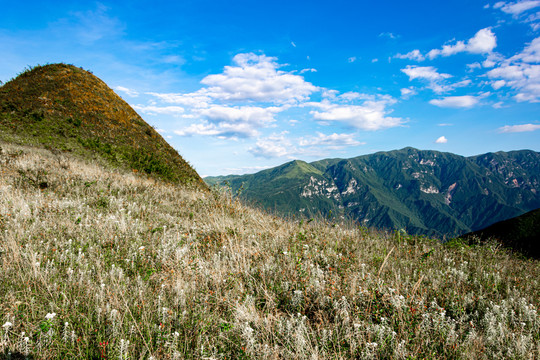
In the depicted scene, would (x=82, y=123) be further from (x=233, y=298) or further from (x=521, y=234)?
(x=521, y=234)

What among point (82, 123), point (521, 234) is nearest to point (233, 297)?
point (521, 234)

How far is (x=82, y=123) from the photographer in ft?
86.6

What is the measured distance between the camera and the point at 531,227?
14711 mm

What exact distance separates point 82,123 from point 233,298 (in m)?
31.3

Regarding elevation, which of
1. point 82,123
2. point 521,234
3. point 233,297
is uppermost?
point 82,123

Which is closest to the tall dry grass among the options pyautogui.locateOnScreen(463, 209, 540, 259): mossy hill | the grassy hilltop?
the grassy hilltop

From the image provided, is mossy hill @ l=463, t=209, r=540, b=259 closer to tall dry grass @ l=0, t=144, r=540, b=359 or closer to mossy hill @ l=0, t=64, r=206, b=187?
tall dry grass @ l=0, t=144, r=540, b=359

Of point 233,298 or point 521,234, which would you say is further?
point 521,234

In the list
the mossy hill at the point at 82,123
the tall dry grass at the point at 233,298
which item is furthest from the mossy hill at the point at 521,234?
the mossy hill at the point at 82,123

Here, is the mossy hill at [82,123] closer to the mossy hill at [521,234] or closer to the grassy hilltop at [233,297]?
the grassy hilltop at [233,297]

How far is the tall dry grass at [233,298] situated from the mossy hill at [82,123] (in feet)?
57.6

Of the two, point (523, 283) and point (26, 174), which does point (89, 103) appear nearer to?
point (26, 174)

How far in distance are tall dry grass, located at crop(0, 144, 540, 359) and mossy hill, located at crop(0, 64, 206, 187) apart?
1756cm

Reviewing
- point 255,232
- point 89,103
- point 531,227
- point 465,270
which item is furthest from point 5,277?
point 89,103
